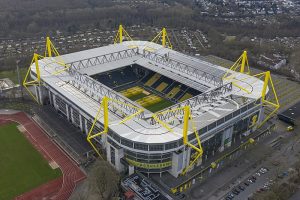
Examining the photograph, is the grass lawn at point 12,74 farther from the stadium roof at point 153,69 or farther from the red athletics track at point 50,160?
the red athletics track at point 50,160

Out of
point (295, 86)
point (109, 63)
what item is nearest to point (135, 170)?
point (109, 63)

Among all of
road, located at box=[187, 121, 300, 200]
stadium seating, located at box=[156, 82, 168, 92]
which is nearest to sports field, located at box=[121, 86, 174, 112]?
stadium seating, located at box=[156, 82, 168, 92]

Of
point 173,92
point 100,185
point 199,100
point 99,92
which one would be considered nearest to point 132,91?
point 173,92

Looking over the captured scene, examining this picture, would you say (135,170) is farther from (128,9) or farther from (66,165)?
(128,9)

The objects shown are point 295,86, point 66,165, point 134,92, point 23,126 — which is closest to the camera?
point 66,165

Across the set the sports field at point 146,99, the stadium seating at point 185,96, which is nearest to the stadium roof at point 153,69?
the stadium seating at point 185,96

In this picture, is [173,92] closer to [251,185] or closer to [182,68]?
[182,68]
